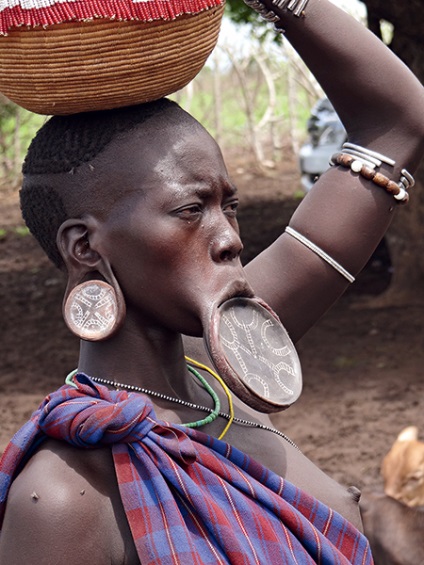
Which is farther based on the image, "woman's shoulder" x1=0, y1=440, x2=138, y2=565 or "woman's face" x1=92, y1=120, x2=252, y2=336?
"woman's face" x1=92, y1=120, x2=252, y2=336

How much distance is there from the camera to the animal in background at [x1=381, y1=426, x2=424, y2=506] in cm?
427

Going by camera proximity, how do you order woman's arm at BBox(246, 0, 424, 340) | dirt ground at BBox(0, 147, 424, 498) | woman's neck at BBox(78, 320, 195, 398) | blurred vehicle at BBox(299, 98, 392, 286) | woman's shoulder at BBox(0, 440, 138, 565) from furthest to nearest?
blurred vehicle at BBox(299, 98, 392, 286) → dirt ground at BBox(0, 147, 424, 498) → woman's arm at BBox(246, 0, 424, 340) → woman's neck at BBox(78, 320, 195, 398) → woman's shoulder at BBox(0, 440, 138, 565)

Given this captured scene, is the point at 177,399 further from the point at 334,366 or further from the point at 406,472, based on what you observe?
the point at 334,366

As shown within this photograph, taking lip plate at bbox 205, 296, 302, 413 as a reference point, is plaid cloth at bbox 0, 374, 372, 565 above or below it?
below

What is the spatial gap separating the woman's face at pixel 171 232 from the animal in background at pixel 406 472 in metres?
2.79

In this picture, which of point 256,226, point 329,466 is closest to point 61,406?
point 329,466

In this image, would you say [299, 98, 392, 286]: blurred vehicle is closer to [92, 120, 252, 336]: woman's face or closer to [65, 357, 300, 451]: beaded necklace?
[65, 357, 300, 451]: beaded necklace

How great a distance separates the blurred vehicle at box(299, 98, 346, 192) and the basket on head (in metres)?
8.20

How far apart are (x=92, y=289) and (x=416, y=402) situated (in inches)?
175

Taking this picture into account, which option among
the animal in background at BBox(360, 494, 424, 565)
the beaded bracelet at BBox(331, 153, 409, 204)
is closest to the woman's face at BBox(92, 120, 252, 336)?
the beaded bracelet at BBox(331, 153, 409, 204)

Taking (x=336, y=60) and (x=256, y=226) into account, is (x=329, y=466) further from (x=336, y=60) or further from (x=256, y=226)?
(x=256, y=226)

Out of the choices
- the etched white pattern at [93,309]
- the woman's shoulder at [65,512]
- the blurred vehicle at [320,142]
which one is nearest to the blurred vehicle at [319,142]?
the blurred vehicle at [320,142]

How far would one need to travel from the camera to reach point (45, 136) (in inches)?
70.3

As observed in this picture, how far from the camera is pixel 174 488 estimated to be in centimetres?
160
